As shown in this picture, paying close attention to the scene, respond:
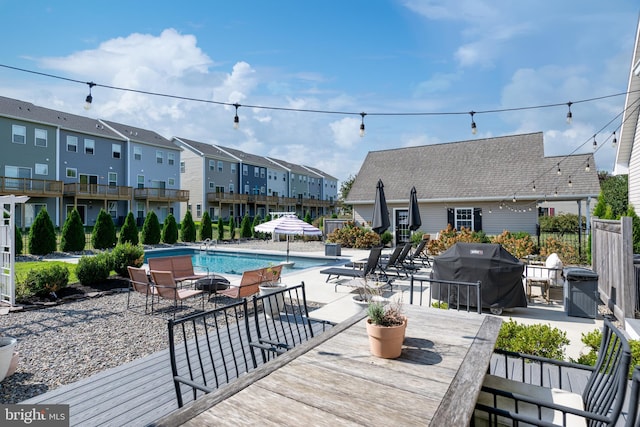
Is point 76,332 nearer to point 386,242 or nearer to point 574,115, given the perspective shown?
point 574,115

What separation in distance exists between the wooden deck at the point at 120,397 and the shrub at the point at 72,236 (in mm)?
16126

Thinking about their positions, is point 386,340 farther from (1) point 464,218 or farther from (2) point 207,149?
(2) point 207,149

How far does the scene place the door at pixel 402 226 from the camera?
784 inches

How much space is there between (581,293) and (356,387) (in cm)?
650

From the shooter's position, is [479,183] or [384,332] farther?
[479,183]

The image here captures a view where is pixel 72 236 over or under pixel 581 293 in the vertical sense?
over

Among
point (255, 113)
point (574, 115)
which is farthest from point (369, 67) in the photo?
point (574, 115)

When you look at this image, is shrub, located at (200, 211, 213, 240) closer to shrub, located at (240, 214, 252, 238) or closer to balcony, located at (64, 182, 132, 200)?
shrub, located at (240, 214, 252, 238)

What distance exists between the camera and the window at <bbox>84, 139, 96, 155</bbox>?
28.7m

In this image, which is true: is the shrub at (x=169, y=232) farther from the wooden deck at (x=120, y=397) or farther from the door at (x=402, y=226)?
the wooden deck at (x=120, y=397)

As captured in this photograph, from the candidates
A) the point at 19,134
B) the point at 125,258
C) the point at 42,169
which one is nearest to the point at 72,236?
the point at 125,258

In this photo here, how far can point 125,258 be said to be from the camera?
10.3m

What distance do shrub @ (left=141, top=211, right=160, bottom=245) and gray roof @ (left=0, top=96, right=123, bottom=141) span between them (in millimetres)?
12785

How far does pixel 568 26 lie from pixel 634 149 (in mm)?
5731
